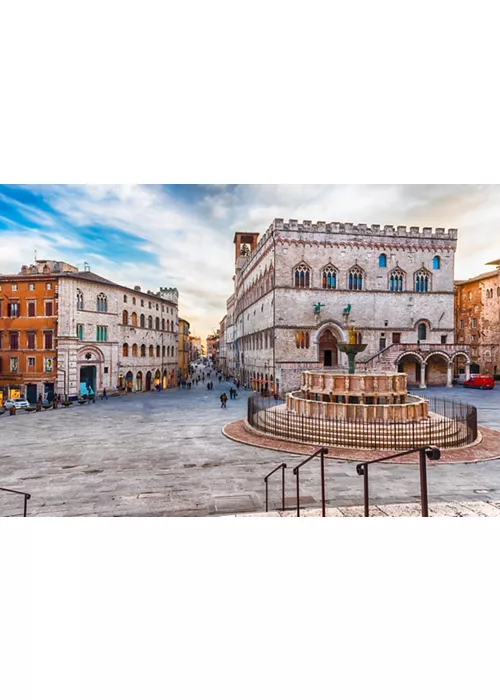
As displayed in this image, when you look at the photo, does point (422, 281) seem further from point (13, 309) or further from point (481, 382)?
point (13, 309)

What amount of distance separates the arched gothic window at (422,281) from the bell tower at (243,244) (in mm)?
18471

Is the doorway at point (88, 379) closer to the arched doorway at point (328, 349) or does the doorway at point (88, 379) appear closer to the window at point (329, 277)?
the arched doorway at point (328, 349)

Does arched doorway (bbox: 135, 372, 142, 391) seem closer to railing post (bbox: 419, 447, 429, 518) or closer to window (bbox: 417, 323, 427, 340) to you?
Answer: window (bbox: 417, 323, 427, 340)

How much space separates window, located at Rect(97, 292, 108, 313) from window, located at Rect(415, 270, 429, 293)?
20.7m

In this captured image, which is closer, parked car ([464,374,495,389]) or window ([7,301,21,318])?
window ([7,301,21,318])

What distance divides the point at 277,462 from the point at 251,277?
22470 mm

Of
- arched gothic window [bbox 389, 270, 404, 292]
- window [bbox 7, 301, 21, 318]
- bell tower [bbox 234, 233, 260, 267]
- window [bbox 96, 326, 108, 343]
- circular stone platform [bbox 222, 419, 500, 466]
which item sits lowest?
circular stone platform [bbox 222, 419, 500, 466]

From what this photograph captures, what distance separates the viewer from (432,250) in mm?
23672

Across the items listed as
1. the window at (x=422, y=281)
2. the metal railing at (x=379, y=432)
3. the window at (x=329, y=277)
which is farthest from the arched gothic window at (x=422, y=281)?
the metal railing at (x=379, y=432)

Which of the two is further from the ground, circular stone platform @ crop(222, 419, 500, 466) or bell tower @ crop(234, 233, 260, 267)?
bell tower @ crop(234, 233, 260, 267)

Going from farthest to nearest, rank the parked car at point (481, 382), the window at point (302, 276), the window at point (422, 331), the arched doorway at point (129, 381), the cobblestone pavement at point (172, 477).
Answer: the arched doorway at point (129, 381), the window at point (422, 331), the parked car at point (481, 382), the window at point (302, 276), the cobblestone pavement at point (172, 477)

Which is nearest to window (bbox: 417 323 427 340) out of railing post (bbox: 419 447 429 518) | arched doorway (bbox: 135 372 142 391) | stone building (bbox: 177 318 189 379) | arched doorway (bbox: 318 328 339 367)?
arched doorway (bbox: 318 328 339 367)

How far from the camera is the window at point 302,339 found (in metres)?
21.7

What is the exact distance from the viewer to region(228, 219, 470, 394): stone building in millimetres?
21594
